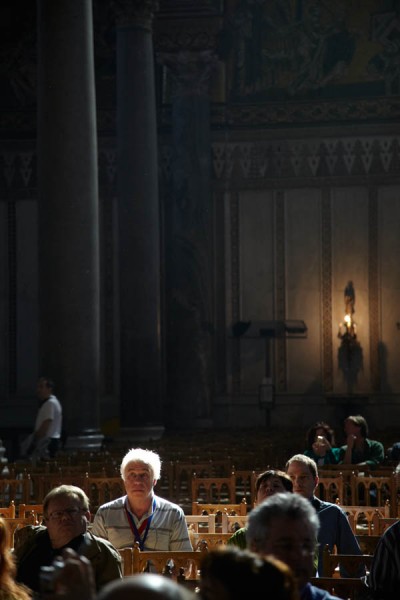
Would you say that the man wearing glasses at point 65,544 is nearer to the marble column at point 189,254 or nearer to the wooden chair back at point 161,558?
the wooden chair back at point 161,558

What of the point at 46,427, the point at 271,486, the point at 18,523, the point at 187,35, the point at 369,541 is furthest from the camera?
the point at 187,35

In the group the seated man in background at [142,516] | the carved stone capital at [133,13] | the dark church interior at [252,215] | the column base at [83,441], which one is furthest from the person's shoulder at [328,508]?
the dark church interior at [252,215]

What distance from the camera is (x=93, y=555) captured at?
529 centimetres

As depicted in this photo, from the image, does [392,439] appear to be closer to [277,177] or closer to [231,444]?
[231,444]

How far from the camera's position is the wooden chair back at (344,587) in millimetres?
4934

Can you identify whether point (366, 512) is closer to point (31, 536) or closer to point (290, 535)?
point (31, 536)

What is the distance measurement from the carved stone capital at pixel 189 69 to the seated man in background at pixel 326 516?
1870cm

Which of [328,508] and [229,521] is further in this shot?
[229,521]

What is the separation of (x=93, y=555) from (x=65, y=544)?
0.17m

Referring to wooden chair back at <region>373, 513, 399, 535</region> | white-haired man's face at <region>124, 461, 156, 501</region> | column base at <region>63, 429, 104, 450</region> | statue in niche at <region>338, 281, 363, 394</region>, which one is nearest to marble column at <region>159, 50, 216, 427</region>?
statue in niche at <region>338, 281, 363, 394</region>

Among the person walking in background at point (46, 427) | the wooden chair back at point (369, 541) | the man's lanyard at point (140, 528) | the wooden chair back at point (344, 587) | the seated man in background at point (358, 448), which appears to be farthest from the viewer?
the person walking in background at point (46, 427)

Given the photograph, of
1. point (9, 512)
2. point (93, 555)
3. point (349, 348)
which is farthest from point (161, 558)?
point (349, 348)

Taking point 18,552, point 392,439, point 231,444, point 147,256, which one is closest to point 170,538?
point 18,552

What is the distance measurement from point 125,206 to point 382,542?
16.1 meters
